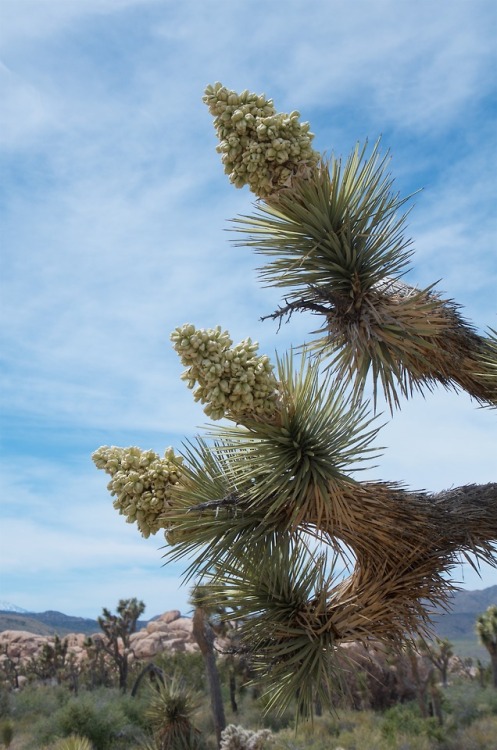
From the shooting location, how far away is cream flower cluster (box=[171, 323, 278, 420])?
158 inches

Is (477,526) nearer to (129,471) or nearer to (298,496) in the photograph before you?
(298,496)

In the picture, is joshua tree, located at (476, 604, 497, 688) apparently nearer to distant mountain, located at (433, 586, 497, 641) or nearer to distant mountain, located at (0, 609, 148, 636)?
distant mountain, located at (433, 586, 497, 641)

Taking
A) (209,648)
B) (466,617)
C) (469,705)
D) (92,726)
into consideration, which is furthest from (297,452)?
(466,617)

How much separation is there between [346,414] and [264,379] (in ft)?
1.92

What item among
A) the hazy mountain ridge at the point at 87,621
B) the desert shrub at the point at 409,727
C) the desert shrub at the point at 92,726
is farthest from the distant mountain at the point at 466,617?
the desert shrub at the point at 92,726

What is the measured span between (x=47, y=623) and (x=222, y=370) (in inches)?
5667

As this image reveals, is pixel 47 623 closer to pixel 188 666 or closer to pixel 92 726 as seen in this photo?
pixel 188 666

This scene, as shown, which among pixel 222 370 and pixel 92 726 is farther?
pixel 92 726

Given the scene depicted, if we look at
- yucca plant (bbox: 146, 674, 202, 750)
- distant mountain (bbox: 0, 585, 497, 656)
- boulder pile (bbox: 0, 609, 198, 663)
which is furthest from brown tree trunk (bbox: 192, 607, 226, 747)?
distant mountain (bbox: 0, 585, 497, 656)

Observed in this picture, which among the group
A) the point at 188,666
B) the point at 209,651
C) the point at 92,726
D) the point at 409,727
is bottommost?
the point at 409,727

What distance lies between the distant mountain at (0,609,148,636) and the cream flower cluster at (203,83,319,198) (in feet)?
340

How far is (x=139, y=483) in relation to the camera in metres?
4.39

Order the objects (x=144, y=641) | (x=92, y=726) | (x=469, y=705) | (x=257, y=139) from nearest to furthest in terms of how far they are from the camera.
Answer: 1. (x=257, y=139)
2. (x=92, y=726)
3. (x=469, y=705)
4. (x=144, y=641)

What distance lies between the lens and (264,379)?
416cm
